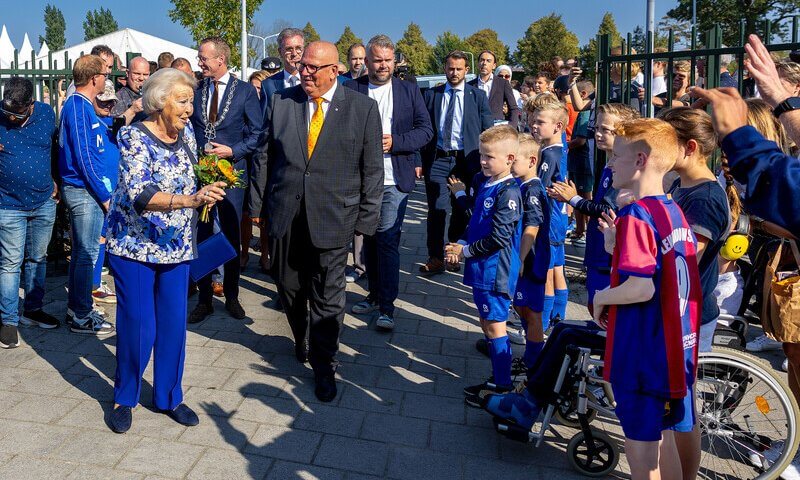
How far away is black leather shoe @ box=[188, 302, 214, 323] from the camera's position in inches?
228

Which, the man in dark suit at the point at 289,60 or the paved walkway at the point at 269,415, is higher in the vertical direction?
the man in dark suit at the point at 289,60

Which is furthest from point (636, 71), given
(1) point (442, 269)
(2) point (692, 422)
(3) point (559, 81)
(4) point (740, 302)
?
(2) point (692, 422)

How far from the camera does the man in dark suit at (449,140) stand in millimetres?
7152

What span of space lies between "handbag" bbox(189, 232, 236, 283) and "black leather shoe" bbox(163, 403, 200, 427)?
0.80m

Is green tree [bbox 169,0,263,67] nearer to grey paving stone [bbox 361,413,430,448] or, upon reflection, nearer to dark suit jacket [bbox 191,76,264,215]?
dark suit jacket [bbox 191,76,264,215]

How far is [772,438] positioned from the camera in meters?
3.88

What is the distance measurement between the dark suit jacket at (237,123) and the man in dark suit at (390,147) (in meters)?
0.91

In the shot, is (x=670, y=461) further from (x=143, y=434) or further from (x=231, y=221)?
(x=231, y=221)

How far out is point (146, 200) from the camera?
3801mm

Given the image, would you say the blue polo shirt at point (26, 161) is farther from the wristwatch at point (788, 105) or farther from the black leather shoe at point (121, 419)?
the wristwatch at point (788, 105)

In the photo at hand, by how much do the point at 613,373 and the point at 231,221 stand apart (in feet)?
12.9

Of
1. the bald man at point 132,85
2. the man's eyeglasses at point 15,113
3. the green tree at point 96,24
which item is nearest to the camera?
the man's eyeglasses at point 15,113

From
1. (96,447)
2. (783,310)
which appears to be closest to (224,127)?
(96,447)

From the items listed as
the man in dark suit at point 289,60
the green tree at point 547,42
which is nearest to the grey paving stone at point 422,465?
the man in dark suit at point 289,60
